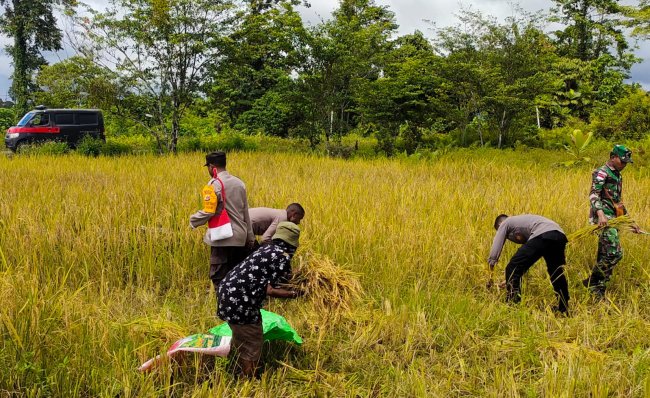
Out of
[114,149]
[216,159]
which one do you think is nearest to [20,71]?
[114,149]

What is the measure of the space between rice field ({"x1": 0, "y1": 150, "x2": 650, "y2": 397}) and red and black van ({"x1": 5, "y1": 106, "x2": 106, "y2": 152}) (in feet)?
22.8

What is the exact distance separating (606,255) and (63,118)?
15.0m

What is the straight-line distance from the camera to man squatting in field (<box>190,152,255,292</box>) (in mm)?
3777

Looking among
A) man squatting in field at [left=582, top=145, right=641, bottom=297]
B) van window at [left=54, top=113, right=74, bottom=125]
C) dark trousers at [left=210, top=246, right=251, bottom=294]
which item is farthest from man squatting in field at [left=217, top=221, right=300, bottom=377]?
van window at [left=54, top=113, right=74, bottom=125]

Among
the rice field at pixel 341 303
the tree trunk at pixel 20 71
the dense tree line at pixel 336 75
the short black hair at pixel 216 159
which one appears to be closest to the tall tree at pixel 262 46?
the dense tree line at pixel 336 75

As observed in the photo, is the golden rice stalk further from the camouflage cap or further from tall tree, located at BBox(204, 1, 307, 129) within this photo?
tall tree, located at BBox(204, 1, 307, 129)

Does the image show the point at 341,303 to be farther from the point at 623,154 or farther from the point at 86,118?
the point at 86,118

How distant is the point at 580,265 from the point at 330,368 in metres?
3.29

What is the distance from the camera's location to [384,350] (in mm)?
3268

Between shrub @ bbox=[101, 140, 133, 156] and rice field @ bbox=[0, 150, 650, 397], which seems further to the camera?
shrub @ bbox=[101, 140, 133, 156]

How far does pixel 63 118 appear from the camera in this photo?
14344 mm

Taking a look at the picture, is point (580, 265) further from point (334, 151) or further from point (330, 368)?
point (334, 151)

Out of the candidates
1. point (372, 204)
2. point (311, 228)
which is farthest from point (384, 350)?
point (372, 204)

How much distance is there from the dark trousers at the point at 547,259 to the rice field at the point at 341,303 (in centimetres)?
13
